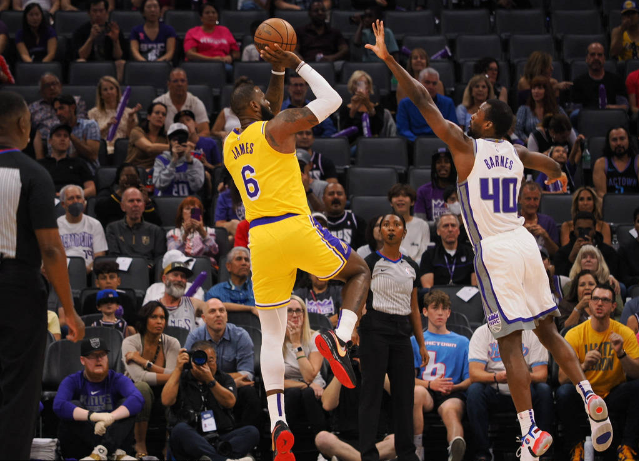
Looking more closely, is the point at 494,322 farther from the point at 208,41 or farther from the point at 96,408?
the point at 208,41

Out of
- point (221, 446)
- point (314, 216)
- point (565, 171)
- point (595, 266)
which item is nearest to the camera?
point (221, 446)

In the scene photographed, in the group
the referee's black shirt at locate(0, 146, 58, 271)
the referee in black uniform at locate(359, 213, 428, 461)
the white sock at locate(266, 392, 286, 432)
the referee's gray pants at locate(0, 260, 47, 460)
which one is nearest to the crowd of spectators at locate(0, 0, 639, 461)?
the referee in black uniform at locate(359, 213, 428, 461)

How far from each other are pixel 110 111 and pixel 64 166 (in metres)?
1.40

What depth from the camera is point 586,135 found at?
13.0 m

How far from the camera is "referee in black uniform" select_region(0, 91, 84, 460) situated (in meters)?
4.86

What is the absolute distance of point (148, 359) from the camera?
369 inches

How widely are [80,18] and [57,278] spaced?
36.2ft

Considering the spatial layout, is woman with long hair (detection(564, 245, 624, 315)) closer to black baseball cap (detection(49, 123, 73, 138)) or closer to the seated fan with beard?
the seated fan with beard

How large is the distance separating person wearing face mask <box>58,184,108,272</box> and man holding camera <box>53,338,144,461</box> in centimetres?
226

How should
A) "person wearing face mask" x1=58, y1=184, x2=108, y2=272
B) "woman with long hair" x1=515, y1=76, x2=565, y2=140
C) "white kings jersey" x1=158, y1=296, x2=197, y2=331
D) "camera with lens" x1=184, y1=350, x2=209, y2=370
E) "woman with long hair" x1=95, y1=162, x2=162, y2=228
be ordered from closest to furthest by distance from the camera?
1. "camera with lens" x1=184, y1=350, x2=209, y2=370
2. "white kings jersey" x1=158, y1=296, x2=197, y2=331
3. "person wearing face mask" x1=58, y1=184, x2=108, y2=272
4. "woman with long hair" x1=95, y1=162, x2=162, y2=228
5. "woman with long hair" x1=515, y1=76, x2=565, y2=140

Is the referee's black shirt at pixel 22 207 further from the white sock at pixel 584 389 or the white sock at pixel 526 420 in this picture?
the white sock at pixel 584 389

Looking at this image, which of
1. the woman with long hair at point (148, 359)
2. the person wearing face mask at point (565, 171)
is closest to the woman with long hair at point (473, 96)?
the person wearing face mask at point (565, 171)

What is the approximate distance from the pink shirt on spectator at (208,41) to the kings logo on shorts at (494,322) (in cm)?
929

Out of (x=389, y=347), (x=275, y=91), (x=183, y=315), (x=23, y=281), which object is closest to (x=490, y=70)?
(x=183, y=315)
